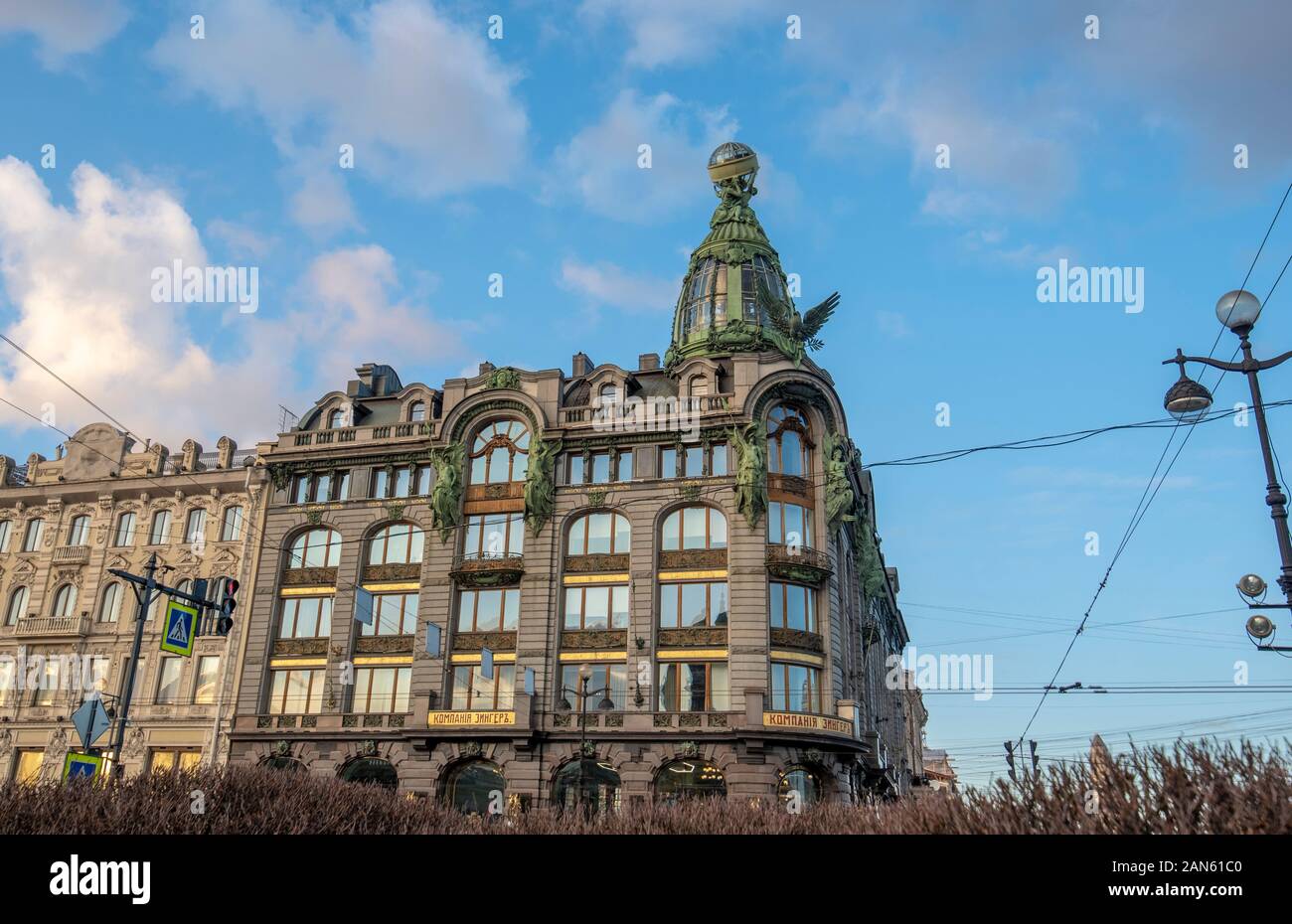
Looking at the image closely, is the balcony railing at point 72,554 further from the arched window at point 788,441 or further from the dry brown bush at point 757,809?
the arched window at point 788,441

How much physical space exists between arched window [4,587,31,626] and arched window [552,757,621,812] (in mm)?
28979

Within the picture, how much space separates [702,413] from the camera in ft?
140

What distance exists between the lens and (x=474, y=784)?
1586 inches

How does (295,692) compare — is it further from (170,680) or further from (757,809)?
(757,809)

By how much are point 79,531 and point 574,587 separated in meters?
26.3

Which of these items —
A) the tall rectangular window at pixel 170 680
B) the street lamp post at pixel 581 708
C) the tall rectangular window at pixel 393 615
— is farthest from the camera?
the tall rectangular window at pixel 170 680

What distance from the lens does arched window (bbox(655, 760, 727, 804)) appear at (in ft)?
124

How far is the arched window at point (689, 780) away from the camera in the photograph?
37781mm

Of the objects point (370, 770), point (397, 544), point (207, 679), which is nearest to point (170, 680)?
point (207, 679)

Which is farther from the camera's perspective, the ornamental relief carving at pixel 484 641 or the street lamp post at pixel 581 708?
the ornamental relief carving at pixel 484 641

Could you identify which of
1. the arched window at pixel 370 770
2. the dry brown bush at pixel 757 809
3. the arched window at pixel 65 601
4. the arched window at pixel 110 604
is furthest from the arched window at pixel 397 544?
the dry brown bush at pixel 757 809

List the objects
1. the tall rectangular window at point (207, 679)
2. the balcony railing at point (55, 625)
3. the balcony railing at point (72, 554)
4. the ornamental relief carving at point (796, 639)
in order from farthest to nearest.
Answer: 1. the balcony railing at point (72, 554)
2. the balcony railing at point (55, 625)
3. the tall rectangular window at point (207, 679)
4. the ornamental relief carving at point (796, 639)

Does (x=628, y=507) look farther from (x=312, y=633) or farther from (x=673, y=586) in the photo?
(x=312, y=633)

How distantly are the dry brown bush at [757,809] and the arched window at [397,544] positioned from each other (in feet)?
70.2
